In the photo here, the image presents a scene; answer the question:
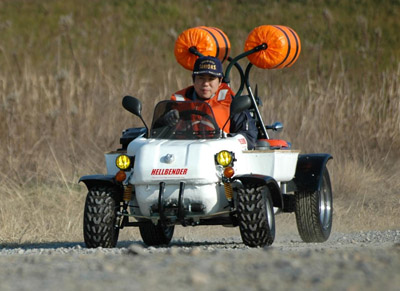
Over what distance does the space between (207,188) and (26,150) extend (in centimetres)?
646

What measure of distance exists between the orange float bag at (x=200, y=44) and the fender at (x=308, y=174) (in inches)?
63.3

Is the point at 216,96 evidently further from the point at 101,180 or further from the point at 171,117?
the point at 101,180

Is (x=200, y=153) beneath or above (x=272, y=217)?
above

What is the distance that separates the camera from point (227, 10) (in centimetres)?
3716

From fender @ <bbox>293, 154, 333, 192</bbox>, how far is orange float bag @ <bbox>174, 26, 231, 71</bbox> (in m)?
1.61

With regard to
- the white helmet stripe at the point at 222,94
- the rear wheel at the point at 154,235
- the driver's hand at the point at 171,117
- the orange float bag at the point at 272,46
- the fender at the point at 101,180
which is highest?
the orange float bag at the point at 272,46

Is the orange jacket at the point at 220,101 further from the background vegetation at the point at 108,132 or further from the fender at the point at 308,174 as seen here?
the background vegetation at the point at 108,132

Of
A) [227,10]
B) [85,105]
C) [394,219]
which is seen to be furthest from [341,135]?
[227,10]

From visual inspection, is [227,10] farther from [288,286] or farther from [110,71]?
[288,286]

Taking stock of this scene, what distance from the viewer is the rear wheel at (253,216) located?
859 centimetres

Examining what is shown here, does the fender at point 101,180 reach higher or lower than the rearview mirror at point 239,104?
lower

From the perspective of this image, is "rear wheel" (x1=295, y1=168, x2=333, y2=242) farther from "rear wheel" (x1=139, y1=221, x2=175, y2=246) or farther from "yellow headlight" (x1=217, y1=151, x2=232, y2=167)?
"yellow headlight" (x1=217, y1=151, x2=232, y2=167)

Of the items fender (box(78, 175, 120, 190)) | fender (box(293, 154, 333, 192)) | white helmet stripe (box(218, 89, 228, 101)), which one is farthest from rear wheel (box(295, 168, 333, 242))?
fender (box(78, 175, 120, 190))

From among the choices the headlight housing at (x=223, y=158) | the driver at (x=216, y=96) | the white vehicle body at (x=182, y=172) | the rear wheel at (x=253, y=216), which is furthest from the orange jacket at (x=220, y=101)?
the rear wheel at (x=253, y=216)
